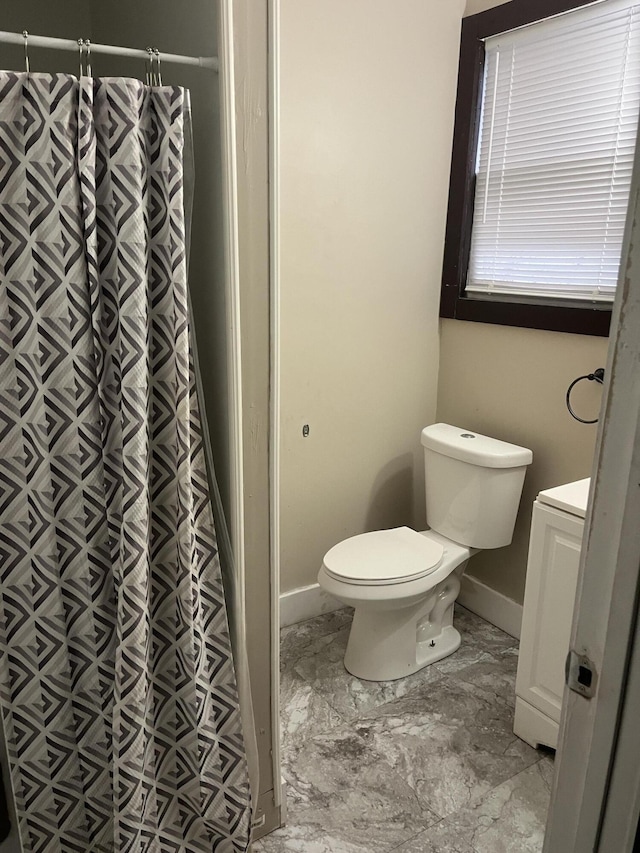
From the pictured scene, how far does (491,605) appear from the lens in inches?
106

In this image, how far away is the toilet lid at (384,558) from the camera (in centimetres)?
219

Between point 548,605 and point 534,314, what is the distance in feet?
3.28

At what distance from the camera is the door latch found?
2.03 ft

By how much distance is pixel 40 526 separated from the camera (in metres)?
1.37

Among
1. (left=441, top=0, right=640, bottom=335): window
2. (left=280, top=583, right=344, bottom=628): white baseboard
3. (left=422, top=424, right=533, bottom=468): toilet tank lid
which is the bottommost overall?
(left=280, top=583, right=344, bottom=628): white baseboard

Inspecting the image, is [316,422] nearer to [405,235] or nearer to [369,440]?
[369,440]

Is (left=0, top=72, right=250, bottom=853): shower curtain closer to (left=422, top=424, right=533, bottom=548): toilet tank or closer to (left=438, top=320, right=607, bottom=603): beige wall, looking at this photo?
(left=422, top=424, right=533, bottom=548): toilet tank

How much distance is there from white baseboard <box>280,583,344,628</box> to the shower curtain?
1050mm

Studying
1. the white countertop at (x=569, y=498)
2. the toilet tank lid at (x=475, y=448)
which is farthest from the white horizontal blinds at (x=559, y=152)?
the white countertop at (x=569, y=498)

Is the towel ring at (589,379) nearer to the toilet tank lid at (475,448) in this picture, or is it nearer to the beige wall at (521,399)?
the beige wall at (521,399)

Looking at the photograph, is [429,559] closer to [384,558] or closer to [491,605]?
[384,558]

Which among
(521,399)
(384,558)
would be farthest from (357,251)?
(384,558)

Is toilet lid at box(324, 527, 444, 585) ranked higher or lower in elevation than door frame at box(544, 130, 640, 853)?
lower

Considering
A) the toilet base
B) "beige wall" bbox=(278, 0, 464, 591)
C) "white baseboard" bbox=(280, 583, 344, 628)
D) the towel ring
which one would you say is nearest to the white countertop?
the towel ring
